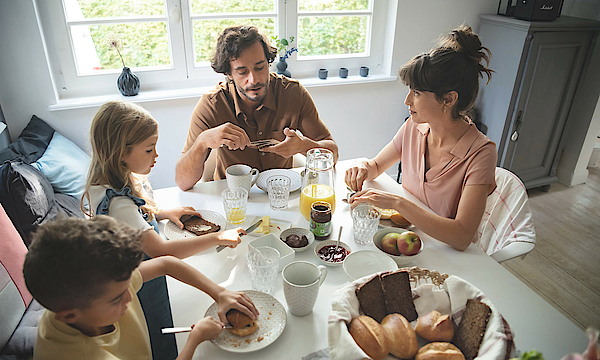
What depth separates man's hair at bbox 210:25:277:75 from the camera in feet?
5.47

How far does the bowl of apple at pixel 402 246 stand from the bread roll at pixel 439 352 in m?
0.34

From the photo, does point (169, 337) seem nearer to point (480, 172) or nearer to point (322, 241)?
point (322, 241)

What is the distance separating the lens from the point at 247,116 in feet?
6.14

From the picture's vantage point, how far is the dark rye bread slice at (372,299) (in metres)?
0.83

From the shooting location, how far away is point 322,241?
1180 mm

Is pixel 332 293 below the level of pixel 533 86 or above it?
below

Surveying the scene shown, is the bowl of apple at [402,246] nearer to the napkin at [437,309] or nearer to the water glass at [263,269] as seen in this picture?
the napkin at [437,309]

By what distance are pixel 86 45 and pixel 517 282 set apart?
8.43ft

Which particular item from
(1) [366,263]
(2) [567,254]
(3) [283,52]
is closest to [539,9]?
(2) [567,254]

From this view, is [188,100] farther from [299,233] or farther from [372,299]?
[372,299]

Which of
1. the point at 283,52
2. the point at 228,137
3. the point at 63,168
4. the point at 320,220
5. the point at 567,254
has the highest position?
the point at 283,52

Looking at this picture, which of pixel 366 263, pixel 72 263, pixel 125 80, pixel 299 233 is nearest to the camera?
pixel 72 263

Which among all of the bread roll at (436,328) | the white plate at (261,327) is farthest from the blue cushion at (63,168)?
the bread roll at (436,328)

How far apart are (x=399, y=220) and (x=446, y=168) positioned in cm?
31
